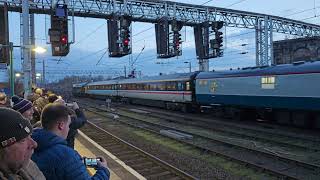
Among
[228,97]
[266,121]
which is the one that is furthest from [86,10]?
[266,121]

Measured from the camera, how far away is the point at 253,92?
21562 mm

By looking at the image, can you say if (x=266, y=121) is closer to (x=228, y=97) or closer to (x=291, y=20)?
(x=228, y=97)

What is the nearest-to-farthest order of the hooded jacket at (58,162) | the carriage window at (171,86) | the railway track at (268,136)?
1. the hooded jacket at (58,162)
2. the railway track at (268,136)
3. the carriage window at (171,86)

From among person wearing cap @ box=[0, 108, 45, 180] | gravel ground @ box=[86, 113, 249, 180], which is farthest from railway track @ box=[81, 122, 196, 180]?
person wearing cap @ box=[0, 108, 45, 180]

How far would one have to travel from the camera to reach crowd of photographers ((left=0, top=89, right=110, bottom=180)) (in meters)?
2.36

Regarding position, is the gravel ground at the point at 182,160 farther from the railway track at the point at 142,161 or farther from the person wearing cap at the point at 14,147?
the person wearing cap at the point at 14,147

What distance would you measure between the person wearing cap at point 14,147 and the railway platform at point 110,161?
6.81 meters

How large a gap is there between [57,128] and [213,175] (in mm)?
7255

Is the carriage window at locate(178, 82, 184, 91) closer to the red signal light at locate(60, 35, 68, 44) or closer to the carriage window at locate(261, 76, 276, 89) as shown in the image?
the carriage window at locate(261, 76, 276, 89)

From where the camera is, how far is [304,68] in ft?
59.8

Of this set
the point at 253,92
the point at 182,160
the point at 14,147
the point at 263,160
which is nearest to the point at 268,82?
the point at 253,92

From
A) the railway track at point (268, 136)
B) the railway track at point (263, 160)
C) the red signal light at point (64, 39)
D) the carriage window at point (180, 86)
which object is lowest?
the railway track at point (263, 160)

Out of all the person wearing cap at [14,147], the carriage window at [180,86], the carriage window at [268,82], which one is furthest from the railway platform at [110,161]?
the carriage window at [180,86]

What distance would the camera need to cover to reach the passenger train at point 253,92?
1822 centimetres
